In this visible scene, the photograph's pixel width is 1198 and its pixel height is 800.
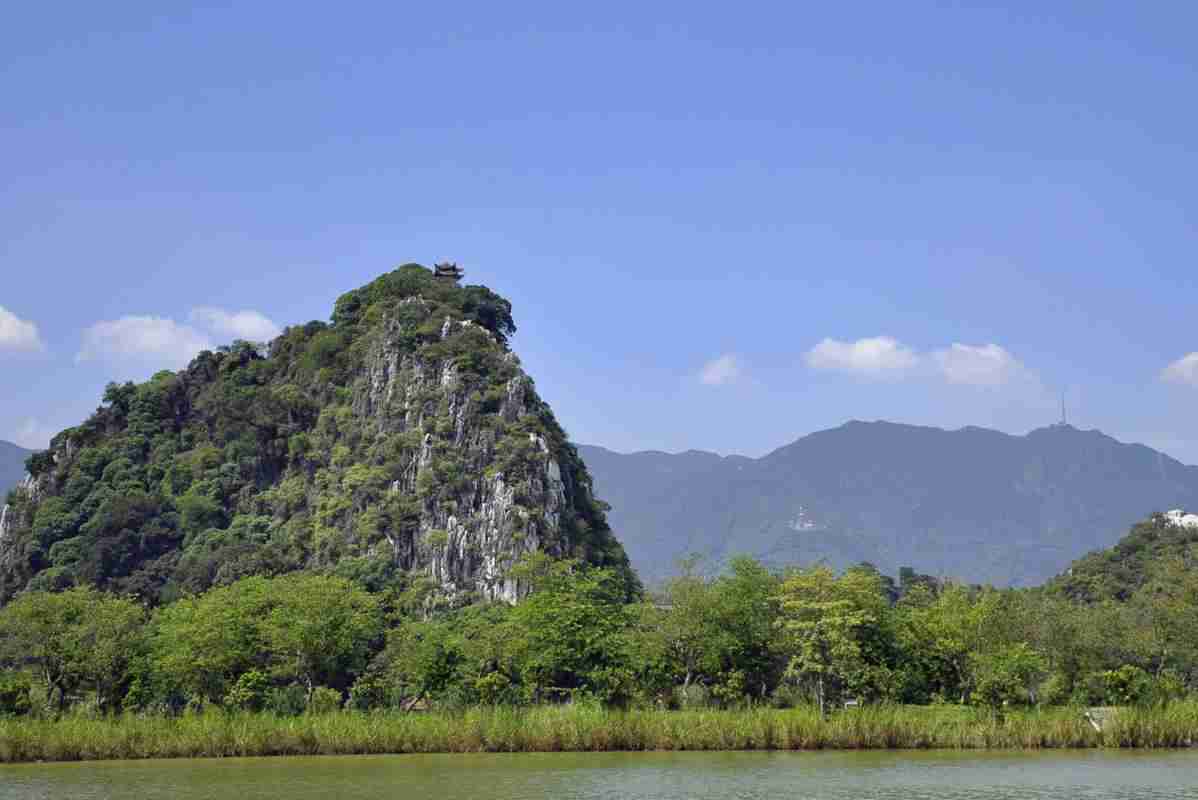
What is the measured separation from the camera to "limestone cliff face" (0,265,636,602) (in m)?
113

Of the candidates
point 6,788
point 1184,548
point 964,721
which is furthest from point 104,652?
point 1184,548

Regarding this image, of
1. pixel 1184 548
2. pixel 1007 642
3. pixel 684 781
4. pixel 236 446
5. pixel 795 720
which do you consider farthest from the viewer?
pixel 236 446

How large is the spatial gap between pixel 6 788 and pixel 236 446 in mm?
97361

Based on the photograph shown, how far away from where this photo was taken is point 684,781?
37469mm

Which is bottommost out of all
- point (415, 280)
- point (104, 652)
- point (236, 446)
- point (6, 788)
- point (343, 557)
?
point (6, 788)

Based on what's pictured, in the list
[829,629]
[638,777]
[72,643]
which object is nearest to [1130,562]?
[829,629]

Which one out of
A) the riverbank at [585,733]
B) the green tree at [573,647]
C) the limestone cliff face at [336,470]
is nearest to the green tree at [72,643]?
the riverbank at [585,733]

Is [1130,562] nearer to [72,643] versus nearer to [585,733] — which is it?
[585,733]

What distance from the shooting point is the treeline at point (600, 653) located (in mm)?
52969

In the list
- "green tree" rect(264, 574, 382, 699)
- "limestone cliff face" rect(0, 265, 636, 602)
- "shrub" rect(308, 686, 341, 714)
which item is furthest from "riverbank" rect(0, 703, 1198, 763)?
"limestone cliff face" rect(0, 265, 636, 602)

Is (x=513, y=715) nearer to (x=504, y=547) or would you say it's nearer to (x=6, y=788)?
(x=6, y=788)

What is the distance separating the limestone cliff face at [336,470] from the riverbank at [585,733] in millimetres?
59111

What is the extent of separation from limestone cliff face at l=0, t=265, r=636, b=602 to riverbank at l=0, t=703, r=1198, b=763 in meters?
59.1

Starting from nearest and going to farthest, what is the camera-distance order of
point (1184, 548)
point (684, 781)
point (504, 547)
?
1. point (684, 781)
2. point (504, 547)
3. point (1184, 548)
